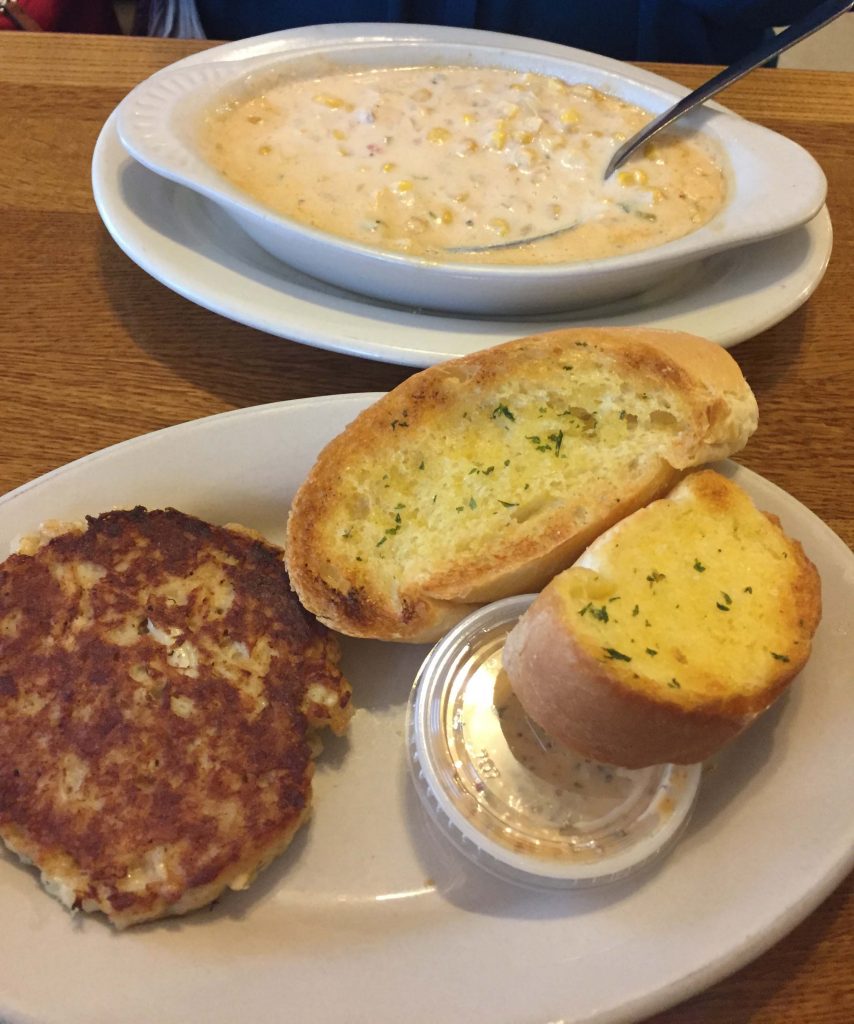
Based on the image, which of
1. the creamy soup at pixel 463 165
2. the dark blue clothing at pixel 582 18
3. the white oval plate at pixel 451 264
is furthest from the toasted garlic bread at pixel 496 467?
the dark blue clothing at pixel 582 18

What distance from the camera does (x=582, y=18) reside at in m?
2.51

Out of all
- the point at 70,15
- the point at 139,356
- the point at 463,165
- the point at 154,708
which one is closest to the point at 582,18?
the point at 463,165

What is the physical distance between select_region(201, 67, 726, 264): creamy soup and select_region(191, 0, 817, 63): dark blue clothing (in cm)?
55

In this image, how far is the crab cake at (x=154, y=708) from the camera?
1.00 metres

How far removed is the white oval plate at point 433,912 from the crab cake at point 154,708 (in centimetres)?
6

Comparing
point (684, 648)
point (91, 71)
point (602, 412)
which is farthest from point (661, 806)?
point (91, 71)

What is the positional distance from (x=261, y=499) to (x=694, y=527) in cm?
66

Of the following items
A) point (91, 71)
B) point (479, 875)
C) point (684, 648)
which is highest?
point (91, 71)

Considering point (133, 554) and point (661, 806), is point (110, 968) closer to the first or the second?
point (133, 554)

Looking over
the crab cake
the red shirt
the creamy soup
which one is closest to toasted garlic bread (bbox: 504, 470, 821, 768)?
the crab cake

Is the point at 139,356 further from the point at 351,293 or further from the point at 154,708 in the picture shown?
the point at 154,708

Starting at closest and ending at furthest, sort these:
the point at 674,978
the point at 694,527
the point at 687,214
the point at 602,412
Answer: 1. the point at 674,978
2. the point at 694,527
3. the point at 602,412
4. the point at 687,214

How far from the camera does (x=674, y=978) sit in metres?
0.90

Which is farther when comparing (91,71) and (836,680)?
(91,71)
